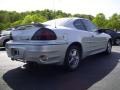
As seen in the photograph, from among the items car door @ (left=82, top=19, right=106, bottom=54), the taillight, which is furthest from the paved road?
the taillight

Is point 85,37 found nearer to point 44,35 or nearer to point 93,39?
point 93,39

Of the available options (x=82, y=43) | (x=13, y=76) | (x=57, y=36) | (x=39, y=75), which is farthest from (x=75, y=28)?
(x=13, y=76)

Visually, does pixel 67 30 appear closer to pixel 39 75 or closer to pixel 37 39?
pixel 37 39

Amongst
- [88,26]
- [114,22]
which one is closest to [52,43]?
[88,26]

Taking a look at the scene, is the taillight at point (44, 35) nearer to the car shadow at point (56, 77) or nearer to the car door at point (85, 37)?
the car shadow at point (56, 77)

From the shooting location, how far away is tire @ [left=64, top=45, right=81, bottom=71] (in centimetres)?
677

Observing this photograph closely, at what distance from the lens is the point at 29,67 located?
7.46 m

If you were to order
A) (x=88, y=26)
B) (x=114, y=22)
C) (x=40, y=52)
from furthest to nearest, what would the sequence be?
(x=114, y=22), (x=88, y=26), (x=40, y=52)

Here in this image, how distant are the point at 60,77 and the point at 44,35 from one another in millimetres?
1070

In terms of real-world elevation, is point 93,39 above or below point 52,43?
below

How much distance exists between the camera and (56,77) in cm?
637

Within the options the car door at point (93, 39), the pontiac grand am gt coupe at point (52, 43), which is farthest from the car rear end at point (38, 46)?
the car door at point (93, 39)

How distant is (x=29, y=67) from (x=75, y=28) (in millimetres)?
1682

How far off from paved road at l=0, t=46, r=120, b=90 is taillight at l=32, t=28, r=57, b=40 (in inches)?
36.7
